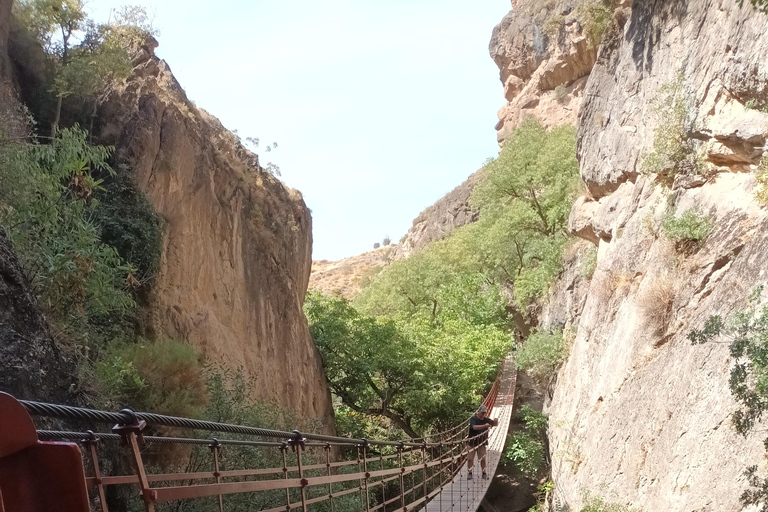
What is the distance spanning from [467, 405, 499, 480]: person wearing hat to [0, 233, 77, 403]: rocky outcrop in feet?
18.7

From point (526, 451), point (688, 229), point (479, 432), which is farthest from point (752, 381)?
point (526, 451)

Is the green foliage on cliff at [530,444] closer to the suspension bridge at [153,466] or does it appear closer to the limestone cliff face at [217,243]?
the suspension bridge at [153,466]

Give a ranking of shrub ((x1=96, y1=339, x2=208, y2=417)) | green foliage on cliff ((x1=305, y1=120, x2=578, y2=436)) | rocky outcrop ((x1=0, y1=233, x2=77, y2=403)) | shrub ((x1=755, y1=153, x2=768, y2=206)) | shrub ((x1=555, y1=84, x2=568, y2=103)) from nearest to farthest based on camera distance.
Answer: rocky outcrop ((x1=0, y1=233, x2=77, y2=403)) < shrub ((x1=96, y1=339, x2=208, y2=417)) < shrub ((x1=755, y1=153, x2=768, y2=206)) < green foliage on cliff ((x1=305, y1=120, x2=578, y2=436)) < shrub ((x1=555, y1=84, x2=568, y2=103))

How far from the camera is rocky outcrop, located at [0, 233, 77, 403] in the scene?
13.7ft

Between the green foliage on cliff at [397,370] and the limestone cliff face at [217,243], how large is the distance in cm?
99

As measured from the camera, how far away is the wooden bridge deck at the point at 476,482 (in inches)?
360

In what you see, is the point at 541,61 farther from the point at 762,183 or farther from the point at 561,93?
the point at 762,183

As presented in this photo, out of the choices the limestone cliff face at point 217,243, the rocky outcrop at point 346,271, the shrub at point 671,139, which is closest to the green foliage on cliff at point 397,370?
the limestone cliff face at point 217,243

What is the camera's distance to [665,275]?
8.52 metres

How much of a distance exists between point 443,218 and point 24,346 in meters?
36.3

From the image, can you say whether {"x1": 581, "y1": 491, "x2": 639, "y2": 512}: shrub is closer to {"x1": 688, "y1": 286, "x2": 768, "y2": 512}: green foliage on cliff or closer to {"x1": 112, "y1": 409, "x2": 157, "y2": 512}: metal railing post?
{"x1": 688, "y1": 286, "x2": 768, "y2": 512}: green foliage on cliff

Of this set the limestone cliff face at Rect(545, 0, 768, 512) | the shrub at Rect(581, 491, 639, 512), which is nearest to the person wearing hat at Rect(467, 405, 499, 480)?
the limestone cliff face at Rect(545, 0, 768, 512)

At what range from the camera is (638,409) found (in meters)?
7.84

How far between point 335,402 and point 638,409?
10.7 meters
